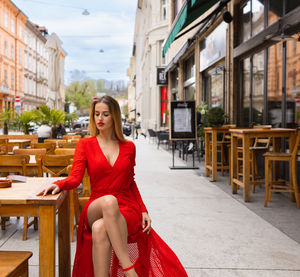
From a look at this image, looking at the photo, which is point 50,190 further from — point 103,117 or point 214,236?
point 214,236

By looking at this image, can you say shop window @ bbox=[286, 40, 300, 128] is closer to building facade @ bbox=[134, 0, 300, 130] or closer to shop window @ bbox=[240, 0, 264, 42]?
building facade @ bbox=[134, 0, 300, 130]

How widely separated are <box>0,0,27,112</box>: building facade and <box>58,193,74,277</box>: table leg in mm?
39471

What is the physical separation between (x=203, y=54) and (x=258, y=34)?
589cm

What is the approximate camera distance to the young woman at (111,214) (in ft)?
7.66

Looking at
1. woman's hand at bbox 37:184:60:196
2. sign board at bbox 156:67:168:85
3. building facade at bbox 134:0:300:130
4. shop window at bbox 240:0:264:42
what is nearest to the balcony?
sign board at bbox 156:67:168:85

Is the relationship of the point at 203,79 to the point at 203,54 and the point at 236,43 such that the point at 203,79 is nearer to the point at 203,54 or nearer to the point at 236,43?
the point at 203,54

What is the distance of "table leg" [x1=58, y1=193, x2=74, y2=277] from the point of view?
273 centimetres

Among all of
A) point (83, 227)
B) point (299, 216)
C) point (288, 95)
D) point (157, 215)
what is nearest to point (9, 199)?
point (83, 227)

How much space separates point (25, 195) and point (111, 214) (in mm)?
553

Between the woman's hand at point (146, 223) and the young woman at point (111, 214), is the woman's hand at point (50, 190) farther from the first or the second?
the woman's hand at point (146, 223)

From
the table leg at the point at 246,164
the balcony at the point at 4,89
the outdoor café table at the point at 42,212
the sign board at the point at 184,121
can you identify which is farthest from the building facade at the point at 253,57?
the balcony at the point at 4,89

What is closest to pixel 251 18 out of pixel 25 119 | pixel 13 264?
pixel 25 119

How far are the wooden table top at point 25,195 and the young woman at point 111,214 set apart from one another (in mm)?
96

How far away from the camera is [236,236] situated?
4238mm
